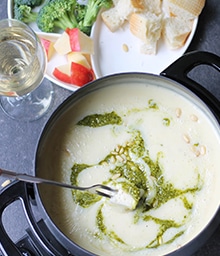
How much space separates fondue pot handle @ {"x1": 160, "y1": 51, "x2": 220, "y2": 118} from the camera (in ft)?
5.35

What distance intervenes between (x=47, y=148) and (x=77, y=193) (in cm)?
14

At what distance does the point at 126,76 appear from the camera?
1643mm

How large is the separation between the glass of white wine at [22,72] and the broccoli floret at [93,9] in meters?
0.22

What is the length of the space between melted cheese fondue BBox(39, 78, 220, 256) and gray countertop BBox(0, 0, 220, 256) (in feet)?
0.86

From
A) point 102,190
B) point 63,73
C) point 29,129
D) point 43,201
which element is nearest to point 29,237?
point 43,201

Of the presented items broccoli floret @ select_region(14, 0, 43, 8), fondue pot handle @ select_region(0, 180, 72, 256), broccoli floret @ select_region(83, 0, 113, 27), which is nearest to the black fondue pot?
fondue pot handle @ select_region(0, 180, 72, 256)

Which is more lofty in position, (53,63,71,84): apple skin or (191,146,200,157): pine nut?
(191,146,200,157): pine nut

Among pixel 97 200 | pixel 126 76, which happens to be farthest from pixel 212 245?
pixel 126 76

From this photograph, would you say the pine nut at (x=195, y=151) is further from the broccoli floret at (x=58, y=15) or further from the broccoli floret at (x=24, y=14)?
the broccoli floret at (x=24, y=14)

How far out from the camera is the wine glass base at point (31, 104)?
195 cm

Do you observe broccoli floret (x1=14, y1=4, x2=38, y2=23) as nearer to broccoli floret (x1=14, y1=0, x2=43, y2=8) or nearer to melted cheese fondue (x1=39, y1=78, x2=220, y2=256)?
broccoli floret (x1=14, y1=0, x2=43, y2=8)

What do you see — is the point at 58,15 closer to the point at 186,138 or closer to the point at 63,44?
the point at 63,44

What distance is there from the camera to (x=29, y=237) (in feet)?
5.29

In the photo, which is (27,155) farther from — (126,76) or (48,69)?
(126,76)
